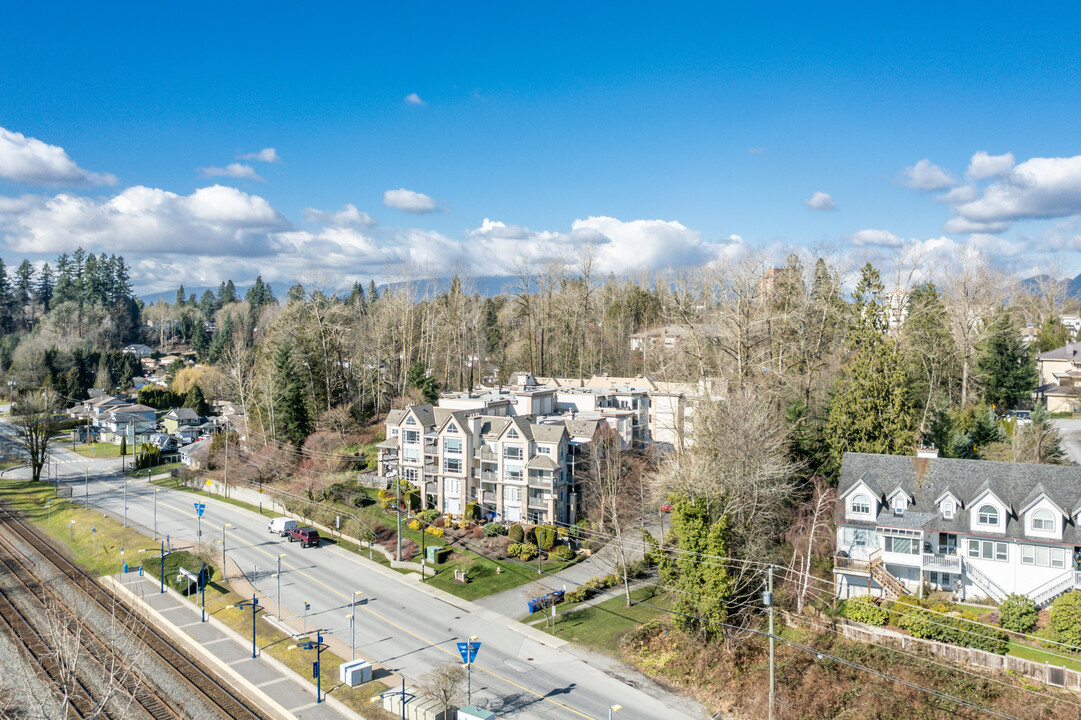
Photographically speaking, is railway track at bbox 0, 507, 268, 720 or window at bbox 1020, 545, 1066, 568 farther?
window at bbox 1020, 545, 1066, 568

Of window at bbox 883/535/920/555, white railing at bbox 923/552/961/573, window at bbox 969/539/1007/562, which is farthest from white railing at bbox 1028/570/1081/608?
window at bbox 883/535/920/555

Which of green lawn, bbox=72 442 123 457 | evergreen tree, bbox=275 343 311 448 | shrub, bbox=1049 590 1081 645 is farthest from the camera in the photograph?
green lawn, bbox=72 442 123 457

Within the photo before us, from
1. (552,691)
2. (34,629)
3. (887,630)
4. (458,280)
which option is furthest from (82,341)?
(887,630)

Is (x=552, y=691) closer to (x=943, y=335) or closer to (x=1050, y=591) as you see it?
(x=1050, y=591)

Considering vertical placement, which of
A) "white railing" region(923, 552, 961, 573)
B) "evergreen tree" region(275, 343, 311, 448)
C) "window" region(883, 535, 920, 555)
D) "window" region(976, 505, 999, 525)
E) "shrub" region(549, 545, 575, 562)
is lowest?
"shrub" region(549, 545, 575, 562)

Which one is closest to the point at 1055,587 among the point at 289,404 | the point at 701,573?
the point at 701,573

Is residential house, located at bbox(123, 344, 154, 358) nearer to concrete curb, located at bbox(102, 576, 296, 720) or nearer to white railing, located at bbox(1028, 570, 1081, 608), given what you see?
concrete curb, located at bbox(102, 576, 296, 720)
